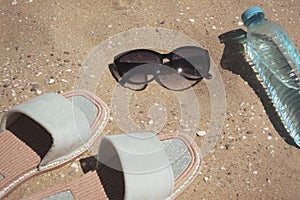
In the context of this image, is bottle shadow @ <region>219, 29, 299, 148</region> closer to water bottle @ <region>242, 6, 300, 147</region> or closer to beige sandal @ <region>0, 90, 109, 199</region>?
water bottle @ <region>242, 6, 300, 147</region>

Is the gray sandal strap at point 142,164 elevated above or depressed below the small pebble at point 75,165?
above

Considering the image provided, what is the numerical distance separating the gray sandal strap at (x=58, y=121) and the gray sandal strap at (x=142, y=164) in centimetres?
11

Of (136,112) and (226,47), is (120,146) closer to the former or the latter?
(136,112)

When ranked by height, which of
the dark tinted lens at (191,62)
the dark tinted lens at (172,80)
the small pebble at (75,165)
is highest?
the dark tinted lens at (191,62)

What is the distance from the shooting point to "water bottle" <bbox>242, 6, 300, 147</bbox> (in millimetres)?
1878

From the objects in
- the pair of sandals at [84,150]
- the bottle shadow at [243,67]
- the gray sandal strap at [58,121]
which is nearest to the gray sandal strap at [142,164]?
the pair of sandals at [84,150]

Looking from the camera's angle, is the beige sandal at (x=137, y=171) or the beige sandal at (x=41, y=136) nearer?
the beige sandal at (x=137, y=171)

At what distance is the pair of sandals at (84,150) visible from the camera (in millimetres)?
1522

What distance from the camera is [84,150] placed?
172 centimetres

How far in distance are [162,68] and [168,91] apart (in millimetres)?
109

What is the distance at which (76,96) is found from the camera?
1854mm

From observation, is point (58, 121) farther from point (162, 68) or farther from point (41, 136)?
point (162, 68)

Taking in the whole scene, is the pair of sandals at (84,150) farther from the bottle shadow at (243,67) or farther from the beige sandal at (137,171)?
the bottle shadow at (243,67)

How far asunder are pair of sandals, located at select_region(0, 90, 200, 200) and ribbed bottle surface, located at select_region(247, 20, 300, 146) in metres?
0.40
